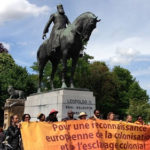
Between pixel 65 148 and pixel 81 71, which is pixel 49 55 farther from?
pixel 81 71

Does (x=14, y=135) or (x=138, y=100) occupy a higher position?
(x=138, y=100)

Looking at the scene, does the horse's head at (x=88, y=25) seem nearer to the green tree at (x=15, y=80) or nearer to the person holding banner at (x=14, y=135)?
the person holding banner at (x=14, y=135)

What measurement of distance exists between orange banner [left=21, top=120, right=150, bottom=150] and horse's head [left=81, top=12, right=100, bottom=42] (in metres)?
4.96

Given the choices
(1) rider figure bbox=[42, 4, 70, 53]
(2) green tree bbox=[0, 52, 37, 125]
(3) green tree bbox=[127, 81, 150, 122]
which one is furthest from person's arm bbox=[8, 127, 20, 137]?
(3) green tree bbox=[127, 81, 150, 122]

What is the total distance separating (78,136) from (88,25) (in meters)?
5.58

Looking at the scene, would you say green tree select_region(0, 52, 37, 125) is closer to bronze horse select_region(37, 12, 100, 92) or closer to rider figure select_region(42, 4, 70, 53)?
rider figure select_region(42, 4, 70, 53)

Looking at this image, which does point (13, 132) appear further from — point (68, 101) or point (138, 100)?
point (138, 100)

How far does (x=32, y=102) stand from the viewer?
49.4 feet

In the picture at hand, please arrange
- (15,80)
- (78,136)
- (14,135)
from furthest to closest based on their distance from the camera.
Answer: (15,80) < (78,136) < (14,135)

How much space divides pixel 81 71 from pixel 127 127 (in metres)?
38.9

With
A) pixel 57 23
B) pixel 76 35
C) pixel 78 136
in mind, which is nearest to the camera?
pixel 78 136

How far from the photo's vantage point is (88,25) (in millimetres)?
12633

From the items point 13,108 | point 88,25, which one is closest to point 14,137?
point 88,25

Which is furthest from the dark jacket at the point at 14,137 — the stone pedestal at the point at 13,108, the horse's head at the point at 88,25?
the stone pedestal at the point at 13,108
